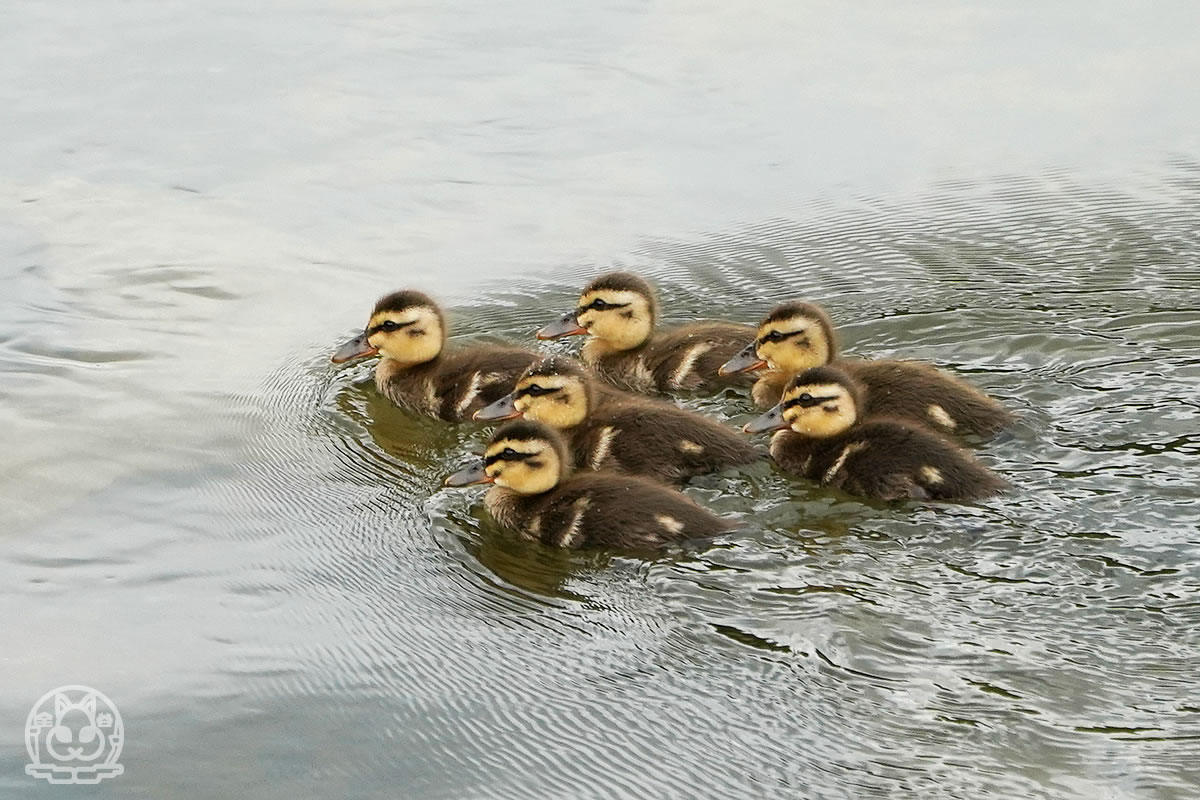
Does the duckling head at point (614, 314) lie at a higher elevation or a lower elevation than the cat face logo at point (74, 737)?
higher

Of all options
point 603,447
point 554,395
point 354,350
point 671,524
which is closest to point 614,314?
point 554,395

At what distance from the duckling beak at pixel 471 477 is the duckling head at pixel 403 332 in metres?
Result: 0.93

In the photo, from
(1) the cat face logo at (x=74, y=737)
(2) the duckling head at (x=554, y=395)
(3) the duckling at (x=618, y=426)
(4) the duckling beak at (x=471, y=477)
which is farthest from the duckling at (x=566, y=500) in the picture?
(1) the cat face logo at (x=74, y=737)

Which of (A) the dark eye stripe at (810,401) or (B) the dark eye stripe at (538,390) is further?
(B) the dark eye stripe at (538,390)

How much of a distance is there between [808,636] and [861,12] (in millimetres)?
5155

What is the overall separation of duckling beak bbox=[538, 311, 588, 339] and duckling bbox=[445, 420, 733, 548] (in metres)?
0.97

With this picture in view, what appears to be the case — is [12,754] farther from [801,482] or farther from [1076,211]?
[1076,211]

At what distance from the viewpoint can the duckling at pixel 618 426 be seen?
453 centimetres

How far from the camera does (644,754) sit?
3168 mm

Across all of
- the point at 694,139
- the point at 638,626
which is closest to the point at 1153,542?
the point at 638,626

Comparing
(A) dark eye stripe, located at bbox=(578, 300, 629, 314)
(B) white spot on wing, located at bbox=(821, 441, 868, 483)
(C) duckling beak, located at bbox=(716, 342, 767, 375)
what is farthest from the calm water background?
(C) duckling beak, located at bbox=(716, 342, 767, 375)

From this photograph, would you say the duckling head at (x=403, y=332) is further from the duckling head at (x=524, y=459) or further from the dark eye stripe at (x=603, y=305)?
the duckling head at (x=524, y=459)

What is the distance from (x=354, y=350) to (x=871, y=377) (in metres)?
1.65

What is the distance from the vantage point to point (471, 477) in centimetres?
438
